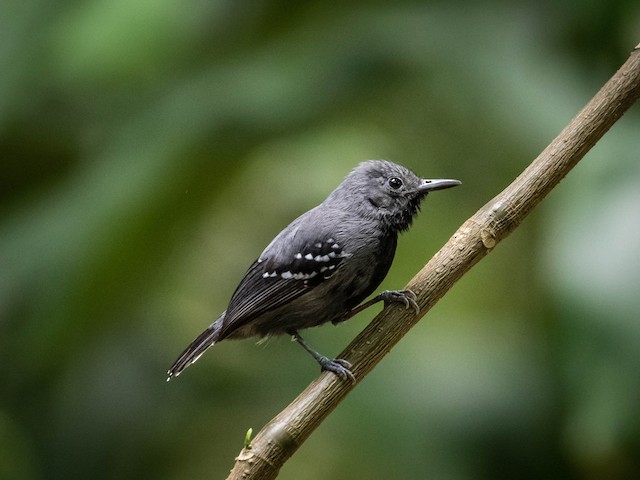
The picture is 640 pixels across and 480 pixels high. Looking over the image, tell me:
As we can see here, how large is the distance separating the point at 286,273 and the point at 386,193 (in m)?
0.36

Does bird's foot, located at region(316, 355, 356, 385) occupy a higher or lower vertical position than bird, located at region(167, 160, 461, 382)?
lower

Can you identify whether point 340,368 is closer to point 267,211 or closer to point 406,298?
point 406,298

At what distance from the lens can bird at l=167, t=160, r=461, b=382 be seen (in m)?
2.26

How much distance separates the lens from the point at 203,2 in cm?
407

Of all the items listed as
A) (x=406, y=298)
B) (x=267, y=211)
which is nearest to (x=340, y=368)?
(x=406, y=298)

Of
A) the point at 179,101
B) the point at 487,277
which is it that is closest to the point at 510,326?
the point at 487,277

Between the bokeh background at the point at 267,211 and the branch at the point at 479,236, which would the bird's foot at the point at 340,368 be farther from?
the bokeh background at the point at 267,211

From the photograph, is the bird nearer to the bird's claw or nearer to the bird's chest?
the bird's chest

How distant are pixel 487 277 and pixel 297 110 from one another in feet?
3.70

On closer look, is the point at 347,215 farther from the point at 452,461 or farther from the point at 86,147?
the point at 86,147

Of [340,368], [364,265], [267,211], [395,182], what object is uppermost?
[267,211]

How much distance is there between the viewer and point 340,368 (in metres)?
2.05

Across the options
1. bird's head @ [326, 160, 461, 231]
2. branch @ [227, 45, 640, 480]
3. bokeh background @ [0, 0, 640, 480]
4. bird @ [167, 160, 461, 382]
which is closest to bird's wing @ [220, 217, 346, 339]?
bird @ [167, 160, 461, 382]

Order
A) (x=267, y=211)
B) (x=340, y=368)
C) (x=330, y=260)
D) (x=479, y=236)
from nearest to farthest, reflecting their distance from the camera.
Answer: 1. (x=340, y=368)
2. (x=479, y=236)
3. (x=330, y=260)
4. (x=267, y=211)
